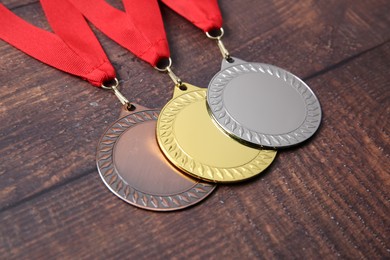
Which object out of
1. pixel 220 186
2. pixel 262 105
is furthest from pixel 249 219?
pixel 262 105

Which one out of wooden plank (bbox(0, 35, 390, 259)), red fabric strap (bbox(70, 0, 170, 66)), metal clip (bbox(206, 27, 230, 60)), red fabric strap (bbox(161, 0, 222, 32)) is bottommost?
wooden plank (bbox(0, 35, 390, 259))

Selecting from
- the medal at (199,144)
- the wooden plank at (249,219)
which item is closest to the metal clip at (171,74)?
the medal at (199,144)

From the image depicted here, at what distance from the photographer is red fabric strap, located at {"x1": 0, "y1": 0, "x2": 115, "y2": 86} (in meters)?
0.77

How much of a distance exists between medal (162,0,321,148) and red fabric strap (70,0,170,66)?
11 centimetres

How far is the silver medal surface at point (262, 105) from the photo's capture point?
2.32ft

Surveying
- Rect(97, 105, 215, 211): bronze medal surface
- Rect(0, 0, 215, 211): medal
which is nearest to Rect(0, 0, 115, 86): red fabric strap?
Rect(0, 0, 215, 211): medal

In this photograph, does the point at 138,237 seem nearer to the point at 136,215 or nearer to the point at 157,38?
the point at 136,215

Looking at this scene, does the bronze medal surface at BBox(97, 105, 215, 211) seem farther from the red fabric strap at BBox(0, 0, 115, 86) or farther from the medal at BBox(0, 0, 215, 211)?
the red fabric strap at BBox(0, 0, 115, 86)

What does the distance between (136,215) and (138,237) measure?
3cm

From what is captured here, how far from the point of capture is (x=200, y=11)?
863 millimetres

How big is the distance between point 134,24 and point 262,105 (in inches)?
10.2

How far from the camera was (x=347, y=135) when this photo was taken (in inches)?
29.1

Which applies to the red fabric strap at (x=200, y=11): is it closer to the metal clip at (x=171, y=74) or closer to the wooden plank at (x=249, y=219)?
the metal clip at (x=171, y=74)

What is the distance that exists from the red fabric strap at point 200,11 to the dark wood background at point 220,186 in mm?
16
